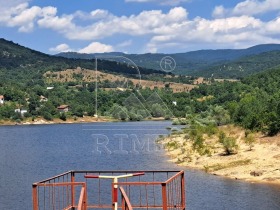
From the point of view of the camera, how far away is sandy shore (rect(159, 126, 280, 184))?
50.3m

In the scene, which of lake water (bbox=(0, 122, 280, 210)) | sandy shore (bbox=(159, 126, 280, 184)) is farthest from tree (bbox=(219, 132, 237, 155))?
lake water (bbox=(0, 122, 280, 210))

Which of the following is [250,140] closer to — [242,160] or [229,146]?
[229,146]

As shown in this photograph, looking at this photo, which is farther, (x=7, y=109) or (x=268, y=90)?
(x=7, y=109)

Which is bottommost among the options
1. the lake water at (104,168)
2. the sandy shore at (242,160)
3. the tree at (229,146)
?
the lake water at (104,168)

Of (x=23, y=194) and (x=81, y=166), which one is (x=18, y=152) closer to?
(x=81, y=166)

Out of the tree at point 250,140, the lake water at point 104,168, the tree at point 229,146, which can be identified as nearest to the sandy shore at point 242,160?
the tree at point 250,140

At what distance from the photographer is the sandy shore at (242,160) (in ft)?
165

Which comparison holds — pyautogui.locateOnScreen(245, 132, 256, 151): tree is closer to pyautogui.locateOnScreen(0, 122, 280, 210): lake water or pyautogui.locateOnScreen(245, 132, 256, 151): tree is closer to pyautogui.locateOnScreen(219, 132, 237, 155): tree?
pyautogui.locateOnScreen(219, 132, 237, 155): tree

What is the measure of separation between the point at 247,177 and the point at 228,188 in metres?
5.00

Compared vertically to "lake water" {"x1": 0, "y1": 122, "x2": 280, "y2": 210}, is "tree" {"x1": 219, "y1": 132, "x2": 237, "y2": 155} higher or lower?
higher


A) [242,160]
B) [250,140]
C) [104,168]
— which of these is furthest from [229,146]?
[104,168]

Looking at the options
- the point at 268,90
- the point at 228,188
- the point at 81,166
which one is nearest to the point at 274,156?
the point at 228,188

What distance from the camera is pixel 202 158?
208 ft

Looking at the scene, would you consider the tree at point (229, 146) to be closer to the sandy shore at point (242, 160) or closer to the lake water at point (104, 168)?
the sandy shore at point (242, 160)
